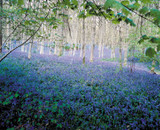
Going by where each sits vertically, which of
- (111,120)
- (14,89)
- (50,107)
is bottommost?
(111,120)

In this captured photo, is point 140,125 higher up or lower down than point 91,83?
lower down

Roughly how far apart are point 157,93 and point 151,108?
170 cm

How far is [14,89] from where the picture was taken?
4.34 meters

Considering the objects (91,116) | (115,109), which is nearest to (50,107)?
(91,116)

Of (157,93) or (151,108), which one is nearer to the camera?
(151,108)

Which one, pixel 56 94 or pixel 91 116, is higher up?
pixel 56 94

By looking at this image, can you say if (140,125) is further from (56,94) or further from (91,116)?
(56,94)

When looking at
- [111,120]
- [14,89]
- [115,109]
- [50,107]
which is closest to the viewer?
[111,120]

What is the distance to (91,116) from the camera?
131 inches

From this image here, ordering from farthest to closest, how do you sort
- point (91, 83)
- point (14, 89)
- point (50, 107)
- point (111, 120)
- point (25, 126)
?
point (91, 83) → point (14, 89) → point (50, 107) → point (111, 120) → point (25, 126)

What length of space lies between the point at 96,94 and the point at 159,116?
96.5 inches

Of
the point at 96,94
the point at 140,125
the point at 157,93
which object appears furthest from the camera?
the point at 157,93

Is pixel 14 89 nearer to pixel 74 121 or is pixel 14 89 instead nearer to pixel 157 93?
pixel 74 121

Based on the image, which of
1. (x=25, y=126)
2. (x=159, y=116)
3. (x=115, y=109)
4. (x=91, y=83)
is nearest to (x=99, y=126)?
(x=115, y=109)
